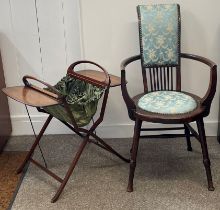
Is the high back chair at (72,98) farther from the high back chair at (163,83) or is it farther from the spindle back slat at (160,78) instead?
the spindle back slat at (160,78)

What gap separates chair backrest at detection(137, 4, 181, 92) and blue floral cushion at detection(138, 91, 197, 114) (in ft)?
0.58

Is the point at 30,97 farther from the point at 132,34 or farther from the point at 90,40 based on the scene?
the point at 132,34

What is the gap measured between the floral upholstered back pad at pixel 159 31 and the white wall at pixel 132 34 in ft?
0.68

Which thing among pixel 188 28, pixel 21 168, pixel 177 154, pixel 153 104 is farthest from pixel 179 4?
pixel 21 168

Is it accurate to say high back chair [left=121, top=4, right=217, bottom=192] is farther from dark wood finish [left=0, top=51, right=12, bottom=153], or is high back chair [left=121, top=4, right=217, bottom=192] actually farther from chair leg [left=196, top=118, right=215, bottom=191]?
dark wood finish [left=0, top=51, right=12, bottom=153]

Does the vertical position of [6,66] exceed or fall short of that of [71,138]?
it exceeds it

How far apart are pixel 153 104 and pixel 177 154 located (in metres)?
0.59

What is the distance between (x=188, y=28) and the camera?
8.05 ft

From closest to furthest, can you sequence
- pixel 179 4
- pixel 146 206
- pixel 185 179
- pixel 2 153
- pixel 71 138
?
pixel 146 206 → pixel 185 179 → pixel 179 4 → pixel 2 153 → pixel 71 138

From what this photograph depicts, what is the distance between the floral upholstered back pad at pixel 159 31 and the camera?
2.22 m

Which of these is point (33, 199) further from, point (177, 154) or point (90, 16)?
point (90, 16)

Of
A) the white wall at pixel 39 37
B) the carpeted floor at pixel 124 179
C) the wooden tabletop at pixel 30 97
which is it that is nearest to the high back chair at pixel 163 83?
the carpeted floor at pixel 124 179

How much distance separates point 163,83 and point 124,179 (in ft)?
2.22

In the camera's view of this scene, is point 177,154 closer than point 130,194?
No
